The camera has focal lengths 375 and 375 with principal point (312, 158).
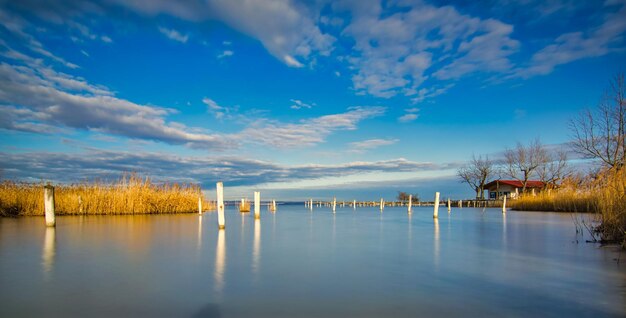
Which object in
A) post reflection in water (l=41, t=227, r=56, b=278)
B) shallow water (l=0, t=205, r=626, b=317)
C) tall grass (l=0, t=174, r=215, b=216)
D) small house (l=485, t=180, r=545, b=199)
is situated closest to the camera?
shallow water (l=0, t=205, r=626, b=317)

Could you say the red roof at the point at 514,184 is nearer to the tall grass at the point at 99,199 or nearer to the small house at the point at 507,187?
the small house at the point at 507,187

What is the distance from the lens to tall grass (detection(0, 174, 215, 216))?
59.8ft

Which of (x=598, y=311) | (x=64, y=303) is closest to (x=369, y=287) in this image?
(x=598, y=311)

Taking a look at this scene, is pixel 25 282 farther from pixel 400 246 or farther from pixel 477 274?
pixel 400 246

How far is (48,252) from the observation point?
732cm

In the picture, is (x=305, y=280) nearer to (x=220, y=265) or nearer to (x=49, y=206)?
(x=220, y=265)

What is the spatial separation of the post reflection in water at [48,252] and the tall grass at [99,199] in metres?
9.89

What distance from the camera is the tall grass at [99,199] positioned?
59.8 feet

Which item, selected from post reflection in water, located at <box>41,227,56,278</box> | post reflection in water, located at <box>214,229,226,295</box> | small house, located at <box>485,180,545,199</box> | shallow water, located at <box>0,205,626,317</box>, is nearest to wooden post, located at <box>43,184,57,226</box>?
post reflection in water, located at <box>41,227,56,278</box>

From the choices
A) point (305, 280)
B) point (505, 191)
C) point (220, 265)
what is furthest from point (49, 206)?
point (505, 191)

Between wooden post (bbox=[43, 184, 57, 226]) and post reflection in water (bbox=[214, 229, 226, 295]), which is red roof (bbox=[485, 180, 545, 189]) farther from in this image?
wooden post (bbox=[43, 184, 57, 226])

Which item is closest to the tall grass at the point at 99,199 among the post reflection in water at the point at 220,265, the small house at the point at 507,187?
the post reflection in water at the point at 220,265

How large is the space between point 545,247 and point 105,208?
67.3ft

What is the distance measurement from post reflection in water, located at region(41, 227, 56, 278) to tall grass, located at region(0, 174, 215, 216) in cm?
989
